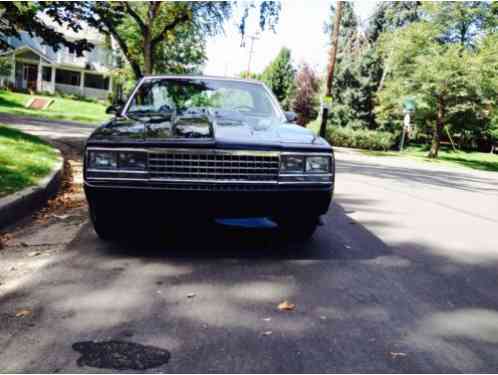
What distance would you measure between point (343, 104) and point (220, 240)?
32864mm

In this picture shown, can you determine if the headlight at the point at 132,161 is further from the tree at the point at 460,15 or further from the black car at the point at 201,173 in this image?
the tree at the point at 460,15

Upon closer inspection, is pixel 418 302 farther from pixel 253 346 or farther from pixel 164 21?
pixel 164 21

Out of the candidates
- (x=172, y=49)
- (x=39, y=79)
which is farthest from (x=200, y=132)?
(x=39, y=79)

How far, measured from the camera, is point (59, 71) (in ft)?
160

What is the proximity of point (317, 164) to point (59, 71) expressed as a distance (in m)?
50.2

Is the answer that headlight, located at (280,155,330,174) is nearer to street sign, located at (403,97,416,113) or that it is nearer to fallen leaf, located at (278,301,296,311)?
fallen leaf, located at (278,301,296,311)

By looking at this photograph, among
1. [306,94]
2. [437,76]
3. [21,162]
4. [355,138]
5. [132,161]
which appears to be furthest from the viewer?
[306,94]

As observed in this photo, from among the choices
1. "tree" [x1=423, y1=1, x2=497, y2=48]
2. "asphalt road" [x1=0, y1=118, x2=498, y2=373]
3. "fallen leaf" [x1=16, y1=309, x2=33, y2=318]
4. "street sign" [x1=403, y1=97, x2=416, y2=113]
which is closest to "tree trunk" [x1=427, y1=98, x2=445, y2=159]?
"street sign" [x1=403, y1=97, x2=416, y2=113]

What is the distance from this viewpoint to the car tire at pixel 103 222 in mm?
3691

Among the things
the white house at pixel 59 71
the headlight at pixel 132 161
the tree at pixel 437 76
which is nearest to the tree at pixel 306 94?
the tree at pixel 437 76

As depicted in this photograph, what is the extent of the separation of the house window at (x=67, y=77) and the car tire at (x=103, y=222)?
49.0 m

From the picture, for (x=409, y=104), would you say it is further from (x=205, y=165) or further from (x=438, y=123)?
(x=205, y=165)

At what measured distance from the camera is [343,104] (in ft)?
117

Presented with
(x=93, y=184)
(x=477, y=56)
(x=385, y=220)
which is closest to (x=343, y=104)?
(x=477, y=56)
